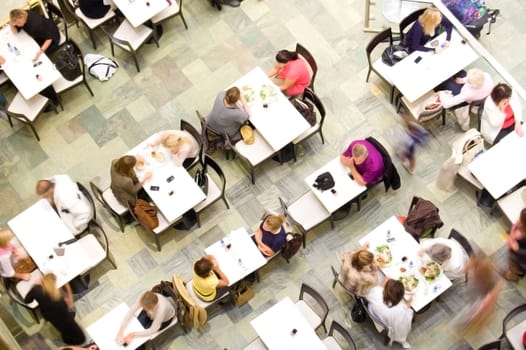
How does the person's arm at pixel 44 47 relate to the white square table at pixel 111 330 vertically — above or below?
above

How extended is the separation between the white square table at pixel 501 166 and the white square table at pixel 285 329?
2.89m

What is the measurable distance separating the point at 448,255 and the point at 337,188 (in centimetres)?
166

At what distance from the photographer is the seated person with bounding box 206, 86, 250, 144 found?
424 inches

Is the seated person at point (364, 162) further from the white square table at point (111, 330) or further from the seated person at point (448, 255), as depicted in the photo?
the white square table at point (111, 330)

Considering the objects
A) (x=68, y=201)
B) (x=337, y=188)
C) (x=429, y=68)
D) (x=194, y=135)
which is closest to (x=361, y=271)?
(x=337, y=188)

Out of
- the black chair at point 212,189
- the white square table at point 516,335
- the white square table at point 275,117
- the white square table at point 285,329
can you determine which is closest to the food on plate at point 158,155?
the black chair at point 212,189

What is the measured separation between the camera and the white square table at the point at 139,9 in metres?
11.8

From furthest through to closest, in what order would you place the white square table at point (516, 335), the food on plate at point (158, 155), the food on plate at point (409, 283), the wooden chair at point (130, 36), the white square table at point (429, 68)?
the wooden chair at point (130, 36)
the white square table at point (429, 68)
the food on plate at point (158, 155)
the food on plate at point (409, 283)
the white square table at point (516, 335)

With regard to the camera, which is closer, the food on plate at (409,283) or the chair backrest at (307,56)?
the food on plate at (409,283)

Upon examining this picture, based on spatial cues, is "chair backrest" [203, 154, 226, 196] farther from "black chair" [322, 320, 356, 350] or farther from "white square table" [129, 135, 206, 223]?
"black chair" [322, 320, 356, 350]

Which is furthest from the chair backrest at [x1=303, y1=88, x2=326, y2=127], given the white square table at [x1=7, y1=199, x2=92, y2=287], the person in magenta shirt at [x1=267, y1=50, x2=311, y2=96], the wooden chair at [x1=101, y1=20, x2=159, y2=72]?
the white square table at [x1=7, y1=199, x2=92, y2=287]

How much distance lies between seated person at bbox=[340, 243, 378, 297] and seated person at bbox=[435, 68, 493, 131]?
2617mm

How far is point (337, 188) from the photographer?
34.7ft

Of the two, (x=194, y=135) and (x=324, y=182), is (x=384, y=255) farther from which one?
(x=194, y=135)
